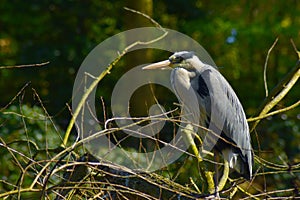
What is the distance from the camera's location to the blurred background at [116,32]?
23.8 ft

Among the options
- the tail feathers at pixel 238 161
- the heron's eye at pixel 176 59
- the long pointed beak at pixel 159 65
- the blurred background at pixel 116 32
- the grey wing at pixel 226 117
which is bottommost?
the blurred background at pixel 116 32

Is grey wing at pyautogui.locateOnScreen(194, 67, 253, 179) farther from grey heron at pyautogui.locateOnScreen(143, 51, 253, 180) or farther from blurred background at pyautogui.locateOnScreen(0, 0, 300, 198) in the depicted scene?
blurred background at pyautogui.locateOnScreen(0, 0, 300, 198)

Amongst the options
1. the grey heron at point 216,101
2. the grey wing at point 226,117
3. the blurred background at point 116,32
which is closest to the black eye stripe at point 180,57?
the grey heron at point 216,101

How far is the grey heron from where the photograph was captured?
11.0 feet

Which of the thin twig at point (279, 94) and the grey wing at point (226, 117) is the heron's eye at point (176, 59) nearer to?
the grey wing at point (226, 117)

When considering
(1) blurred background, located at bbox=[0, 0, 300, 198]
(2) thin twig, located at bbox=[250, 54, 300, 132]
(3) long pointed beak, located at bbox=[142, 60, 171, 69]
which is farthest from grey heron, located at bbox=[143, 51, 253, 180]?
(1) blurred background, located at bbox=[0, 0, 300, 198]

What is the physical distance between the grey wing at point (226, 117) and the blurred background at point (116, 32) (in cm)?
341

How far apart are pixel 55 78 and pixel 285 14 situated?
3.01m

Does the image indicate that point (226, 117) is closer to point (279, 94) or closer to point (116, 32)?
point (279, 94)

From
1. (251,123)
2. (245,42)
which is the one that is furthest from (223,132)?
(245,42)

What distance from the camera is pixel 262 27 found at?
289 inches

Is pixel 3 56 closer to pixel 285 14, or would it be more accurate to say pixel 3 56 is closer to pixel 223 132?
pixel 285 14

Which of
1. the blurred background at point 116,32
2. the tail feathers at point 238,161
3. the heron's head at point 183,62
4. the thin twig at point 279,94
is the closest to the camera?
the thin twig at point 279,94

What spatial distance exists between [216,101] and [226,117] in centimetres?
12
